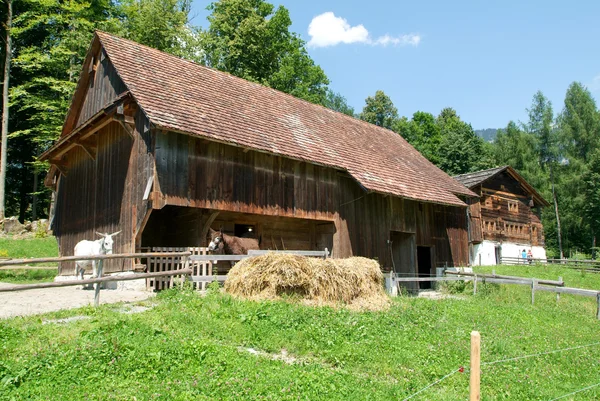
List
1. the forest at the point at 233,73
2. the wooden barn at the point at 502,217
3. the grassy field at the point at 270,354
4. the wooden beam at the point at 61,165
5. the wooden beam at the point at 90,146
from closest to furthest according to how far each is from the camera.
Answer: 1. the grassy field at the point at 270,354
2. the wooden beam at the point at 90,146
3. the wooden beam at the point at 61,165
4. the forest at the point at 233,73
5. the wooden barn at the point at 502,217

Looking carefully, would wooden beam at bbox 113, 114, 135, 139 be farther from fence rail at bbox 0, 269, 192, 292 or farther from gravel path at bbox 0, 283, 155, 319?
fence rail at bbox 0, 269, 192, 292

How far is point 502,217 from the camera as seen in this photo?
1451 inches

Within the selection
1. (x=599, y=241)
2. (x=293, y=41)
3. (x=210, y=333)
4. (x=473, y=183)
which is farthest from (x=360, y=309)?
(x=599, y=241)

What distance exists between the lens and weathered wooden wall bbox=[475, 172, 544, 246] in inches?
1400

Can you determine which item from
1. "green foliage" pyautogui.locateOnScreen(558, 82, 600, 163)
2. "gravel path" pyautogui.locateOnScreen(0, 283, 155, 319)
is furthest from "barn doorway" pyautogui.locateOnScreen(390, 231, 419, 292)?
"green foliage" pyautogui.locateOnScreen(558, 82, 600, 163)

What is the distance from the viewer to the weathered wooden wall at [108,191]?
14.3 metres

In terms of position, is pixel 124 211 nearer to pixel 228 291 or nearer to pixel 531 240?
pixel 228 291

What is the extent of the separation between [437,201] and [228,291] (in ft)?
40.1

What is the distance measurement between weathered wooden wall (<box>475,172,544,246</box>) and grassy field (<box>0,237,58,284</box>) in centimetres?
2720

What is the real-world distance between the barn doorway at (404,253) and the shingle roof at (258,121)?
2165 millimetres

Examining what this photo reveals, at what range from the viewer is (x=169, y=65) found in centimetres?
1775

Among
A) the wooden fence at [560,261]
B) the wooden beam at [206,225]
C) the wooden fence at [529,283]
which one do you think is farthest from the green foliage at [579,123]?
the wooden beam at [206,225]

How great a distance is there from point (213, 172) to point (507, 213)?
28958 mm

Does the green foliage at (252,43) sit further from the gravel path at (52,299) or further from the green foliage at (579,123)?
the green foliage at (579,123)
